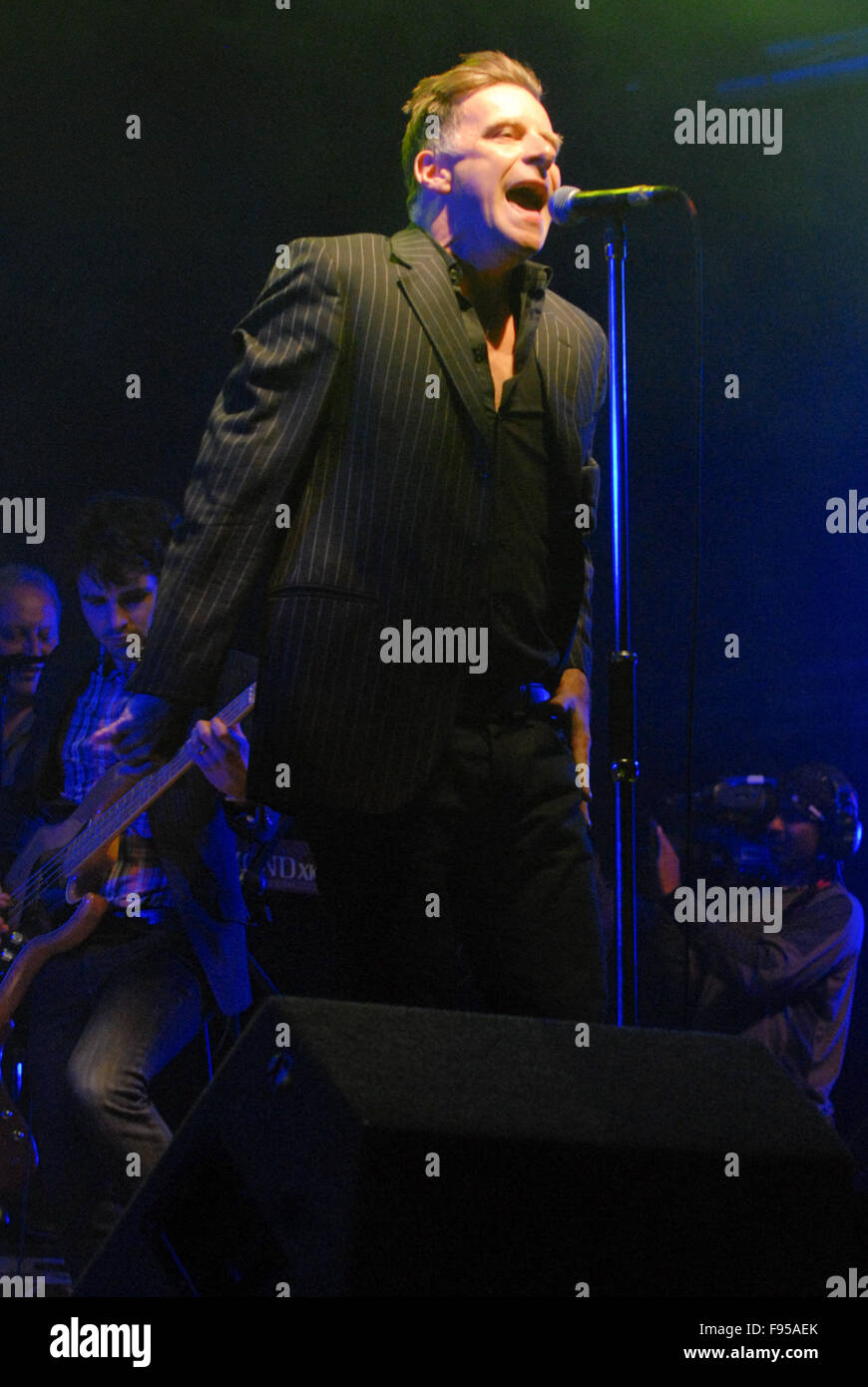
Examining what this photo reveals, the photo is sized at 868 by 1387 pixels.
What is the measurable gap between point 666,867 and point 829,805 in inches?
20.7

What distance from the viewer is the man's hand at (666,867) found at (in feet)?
13.9

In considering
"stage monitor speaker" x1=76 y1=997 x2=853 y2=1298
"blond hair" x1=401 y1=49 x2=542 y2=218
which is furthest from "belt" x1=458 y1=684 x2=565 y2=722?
"blond hair" x1=401 y1=49 x2=542 y2=218

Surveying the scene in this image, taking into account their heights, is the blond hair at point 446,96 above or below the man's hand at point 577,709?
above

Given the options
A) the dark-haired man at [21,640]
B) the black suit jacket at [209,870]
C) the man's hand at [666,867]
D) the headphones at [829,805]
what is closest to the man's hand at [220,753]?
the black suit jacket at [209,870]

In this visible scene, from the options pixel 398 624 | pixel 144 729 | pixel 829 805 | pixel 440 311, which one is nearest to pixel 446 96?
pixel 440 311

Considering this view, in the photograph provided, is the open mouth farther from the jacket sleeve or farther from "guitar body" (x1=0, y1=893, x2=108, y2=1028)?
"guitar body" (x1=0, y1=893, x2=108, y2=1028)

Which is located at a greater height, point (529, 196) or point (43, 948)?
point (529, 196)

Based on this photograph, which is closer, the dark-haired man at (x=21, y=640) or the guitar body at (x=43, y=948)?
the guitar body at (x=43, y=948)

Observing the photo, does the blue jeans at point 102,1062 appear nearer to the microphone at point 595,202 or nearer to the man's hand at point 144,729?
A: the man's hand at point 144,729

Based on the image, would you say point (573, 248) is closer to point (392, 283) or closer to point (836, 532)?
point (836, 532)

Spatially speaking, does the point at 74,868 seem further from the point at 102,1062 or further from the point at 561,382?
the point at 561,382

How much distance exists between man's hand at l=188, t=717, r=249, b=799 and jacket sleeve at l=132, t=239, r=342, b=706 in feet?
4.09

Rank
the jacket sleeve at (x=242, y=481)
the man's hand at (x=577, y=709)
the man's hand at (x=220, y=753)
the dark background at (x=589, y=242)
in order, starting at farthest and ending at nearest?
the dark background at (x=589, y=242)
the man's hand at (x=220, y=753)
the man's hand at (x=577, y=709)
the jacket sleeve at (x=242, y=481)

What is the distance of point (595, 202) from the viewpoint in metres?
2.38
